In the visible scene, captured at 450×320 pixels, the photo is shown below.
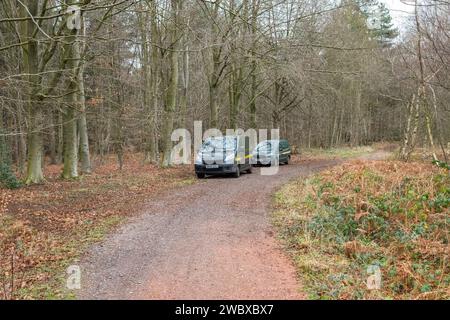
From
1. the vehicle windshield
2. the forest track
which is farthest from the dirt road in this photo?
the vehicle windshield

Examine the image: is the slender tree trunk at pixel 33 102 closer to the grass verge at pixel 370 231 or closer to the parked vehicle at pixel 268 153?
the grass verge at pixel 370 231

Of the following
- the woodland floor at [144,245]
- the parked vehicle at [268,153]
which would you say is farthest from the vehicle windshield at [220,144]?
the parked vehicle at [268,153]

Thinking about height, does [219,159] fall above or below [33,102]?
below

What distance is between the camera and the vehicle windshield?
16.2m

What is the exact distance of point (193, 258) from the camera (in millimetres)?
6223

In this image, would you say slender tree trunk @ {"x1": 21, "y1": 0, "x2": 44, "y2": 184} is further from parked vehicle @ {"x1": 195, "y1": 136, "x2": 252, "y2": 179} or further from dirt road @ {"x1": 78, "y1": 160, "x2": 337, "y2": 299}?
dirt road @ {"x1": 78, "y1": 160, "x2": 337, "y2": 299}

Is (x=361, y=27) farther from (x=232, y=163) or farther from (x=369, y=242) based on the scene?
(x=369, y=242)

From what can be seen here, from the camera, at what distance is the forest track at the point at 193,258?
198 inches

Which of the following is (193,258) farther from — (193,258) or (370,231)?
(370,231)

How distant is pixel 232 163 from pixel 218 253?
956cm

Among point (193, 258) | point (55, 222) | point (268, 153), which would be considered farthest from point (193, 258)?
point (268, 153)

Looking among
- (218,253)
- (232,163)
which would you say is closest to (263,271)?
(218,253)

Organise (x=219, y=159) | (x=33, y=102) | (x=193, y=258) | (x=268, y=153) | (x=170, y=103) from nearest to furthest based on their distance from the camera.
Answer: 1. (x=193, y=258)
2. (x=33, y=102)
3. (x=219, y=159)
4. (x=170, y=103)
5. (x=268, y=153)

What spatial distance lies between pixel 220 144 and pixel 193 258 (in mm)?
10454
